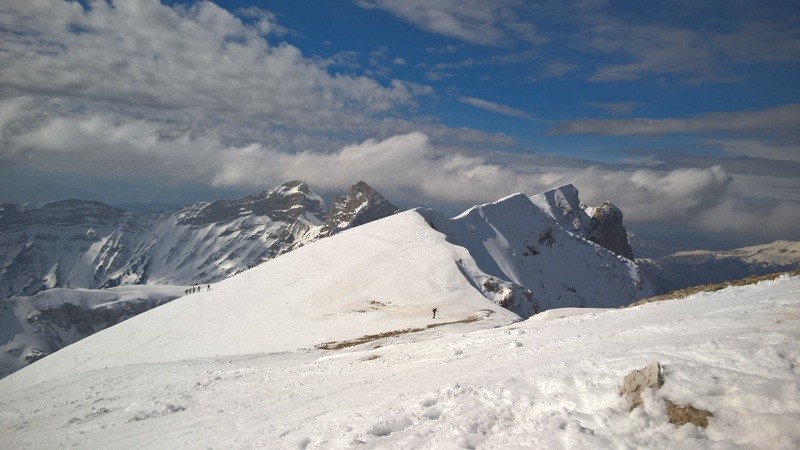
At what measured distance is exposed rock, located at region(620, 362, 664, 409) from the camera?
1075cm

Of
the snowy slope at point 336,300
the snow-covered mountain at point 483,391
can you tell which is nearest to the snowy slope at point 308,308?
the snowy slope at point 336,300

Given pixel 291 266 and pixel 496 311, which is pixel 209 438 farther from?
pixel 291 266

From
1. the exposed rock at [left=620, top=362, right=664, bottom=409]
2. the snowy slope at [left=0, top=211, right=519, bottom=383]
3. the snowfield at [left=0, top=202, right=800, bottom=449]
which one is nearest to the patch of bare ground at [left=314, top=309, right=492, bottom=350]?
the snowfield at [left=0, top=202, right=800, bottom=449]

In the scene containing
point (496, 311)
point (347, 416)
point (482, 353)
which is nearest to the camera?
point (347, 416)

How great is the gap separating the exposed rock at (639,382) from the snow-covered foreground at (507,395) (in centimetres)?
23

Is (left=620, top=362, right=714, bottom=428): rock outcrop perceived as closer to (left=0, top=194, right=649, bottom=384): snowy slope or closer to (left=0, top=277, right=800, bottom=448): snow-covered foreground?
(left=0, top=277, right=800, bottom=448): snow-covered foreground

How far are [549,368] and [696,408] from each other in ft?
15.1

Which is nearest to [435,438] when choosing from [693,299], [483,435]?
[483,435]

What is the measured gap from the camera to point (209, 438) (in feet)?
50.0

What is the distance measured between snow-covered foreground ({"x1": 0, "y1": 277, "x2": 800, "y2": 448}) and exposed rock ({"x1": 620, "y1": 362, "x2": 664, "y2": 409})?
23 centimetres

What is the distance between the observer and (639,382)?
11.0 m

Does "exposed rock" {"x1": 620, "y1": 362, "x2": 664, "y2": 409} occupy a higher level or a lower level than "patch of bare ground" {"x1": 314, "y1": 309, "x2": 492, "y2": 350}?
higher

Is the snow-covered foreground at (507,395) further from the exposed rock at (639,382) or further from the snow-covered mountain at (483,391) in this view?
the exposed rock at (639,382)

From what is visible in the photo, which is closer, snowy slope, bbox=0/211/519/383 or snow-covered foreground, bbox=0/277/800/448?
snow-covered foreground, bbox=0/277/800/448
